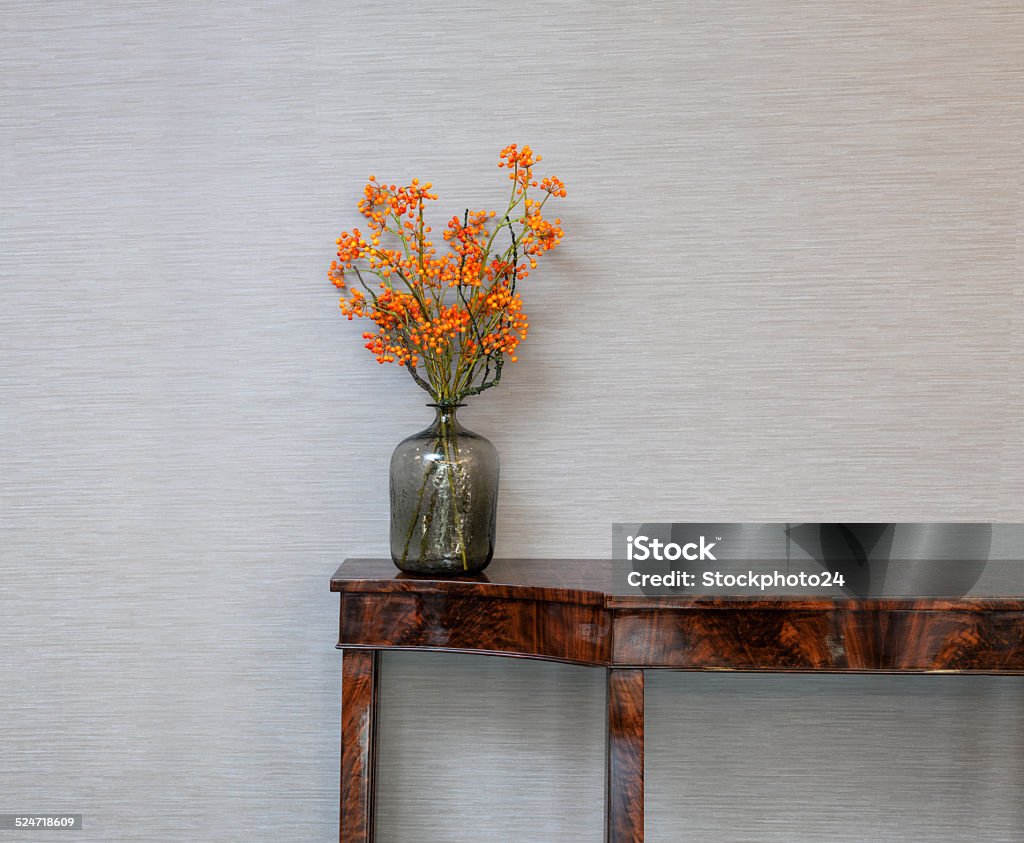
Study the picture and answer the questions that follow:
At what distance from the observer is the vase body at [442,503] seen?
1266 millimetres

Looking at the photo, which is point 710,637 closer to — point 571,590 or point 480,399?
point 571,590

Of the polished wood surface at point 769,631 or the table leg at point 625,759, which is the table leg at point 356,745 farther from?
the table leg at point 625,759

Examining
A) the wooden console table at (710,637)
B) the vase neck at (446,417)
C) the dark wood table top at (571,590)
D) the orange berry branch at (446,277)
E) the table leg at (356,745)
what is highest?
the orange berry branch at (446,277)

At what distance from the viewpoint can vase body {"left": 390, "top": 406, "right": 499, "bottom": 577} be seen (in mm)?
1266

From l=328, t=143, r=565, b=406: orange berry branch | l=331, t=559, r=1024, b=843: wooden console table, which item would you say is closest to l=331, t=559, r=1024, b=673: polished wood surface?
l=331, t=559, r=1024, b=843: wooden console table

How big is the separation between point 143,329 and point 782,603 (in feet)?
3.90

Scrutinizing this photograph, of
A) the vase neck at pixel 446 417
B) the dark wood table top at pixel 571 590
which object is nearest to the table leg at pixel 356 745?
the dark wood table top at pixel 571 590

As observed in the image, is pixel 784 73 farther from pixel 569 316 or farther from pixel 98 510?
pixel 98 510

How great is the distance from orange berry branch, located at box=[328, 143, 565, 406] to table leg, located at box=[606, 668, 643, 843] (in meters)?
0.52

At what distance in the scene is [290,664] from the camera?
147 cm

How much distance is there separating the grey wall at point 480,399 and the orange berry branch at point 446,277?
0.19 ft

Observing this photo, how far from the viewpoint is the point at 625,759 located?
117 cm

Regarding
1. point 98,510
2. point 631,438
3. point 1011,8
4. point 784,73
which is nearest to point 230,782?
point 98,510

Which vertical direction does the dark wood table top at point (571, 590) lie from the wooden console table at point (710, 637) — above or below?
above
